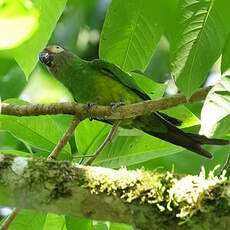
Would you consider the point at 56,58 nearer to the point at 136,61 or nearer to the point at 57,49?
the point at 57,49

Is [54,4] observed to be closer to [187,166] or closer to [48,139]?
[48,139]

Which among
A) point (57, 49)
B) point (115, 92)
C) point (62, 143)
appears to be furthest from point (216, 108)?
point (57, 49)

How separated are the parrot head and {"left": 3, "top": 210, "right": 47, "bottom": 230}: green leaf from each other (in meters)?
1.26

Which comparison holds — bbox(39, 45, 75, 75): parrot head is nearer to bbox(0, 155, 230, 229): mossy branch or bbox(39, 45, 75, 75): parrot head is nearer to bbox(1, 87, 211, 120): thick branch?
bbox(1, 87, 211, 120): thick branch

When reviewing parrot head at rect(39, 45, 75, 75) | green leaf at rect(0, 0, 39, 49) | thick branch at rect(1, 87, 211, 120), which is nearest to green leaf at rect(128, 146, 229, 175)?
thick branch at rect(1, 87, 211, 120)

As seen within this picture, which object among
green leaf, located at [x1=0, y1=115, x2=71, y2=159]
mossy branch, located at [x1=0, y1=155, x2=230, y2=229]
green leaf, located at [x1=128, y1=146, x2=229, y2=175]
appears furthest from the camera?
green leaf, located at [x1=128, y1=146, x2=229, y2=175]

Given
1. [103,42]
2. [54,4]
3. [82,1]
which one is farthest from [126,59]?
[82,1]

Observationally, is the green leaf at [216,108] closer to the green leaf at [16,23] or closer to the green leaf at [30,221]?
the green leaf at [16,23]

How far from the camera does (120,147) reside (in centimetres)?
250

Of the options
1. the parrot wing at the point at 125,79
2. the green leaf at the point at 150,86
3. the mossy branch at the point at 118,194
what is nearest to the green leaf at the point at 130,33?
the green leaf at the point at 150,86

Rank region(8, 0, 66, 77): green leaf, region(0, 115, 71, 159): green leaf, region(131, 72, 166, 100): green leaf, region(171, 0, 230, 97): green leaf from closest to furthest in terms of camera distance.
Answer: region(171, 0, 230, 97): green leaf < region(8, 0, 66, 77): green leaf < region(0, 115, 71, 159): green leaf < region(131, 72, 166, 100): green leaf

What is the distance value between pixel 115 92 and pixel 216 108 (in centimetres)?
158

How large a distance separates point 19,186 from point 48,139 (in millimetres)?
821

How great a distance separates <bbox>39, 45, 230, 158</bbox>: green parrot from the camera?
2896mm
